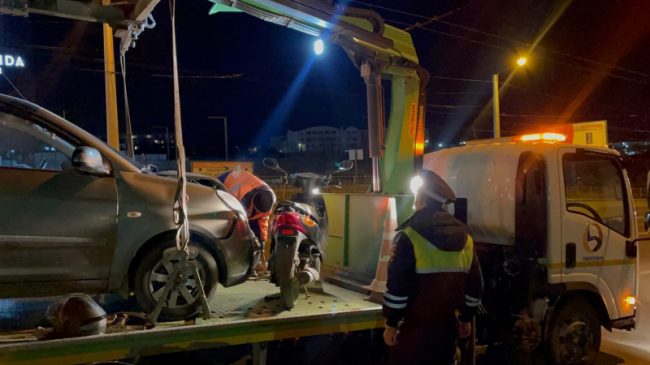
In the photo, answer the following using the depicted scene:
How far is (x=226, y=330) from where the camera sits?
354 centimetres

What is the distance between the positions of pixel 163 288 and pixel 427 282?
1.80 metres

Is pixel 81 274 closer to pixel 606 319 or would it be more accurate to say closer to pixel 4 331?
pixel 4 331

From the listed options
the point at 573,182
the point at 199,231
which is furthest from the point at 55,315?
the point at 573,182

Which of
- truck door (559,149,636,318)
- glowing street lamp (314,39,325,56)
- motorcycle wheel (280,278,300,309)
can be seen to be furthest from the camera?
glowing street lamp (314,39,325,56)

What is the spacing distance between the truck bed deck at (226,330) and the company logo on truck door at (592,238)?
2.23 m

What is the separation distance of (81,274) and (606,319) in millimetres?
4760

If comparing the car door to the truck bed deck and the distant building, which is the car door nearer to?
the truck bed deck

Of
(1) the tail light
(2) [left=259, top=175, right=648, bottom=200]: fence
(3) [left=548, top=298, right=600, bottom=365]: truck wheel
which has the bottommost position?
(3) [left=548, top=298, right=600, bottom=365]: truck wheel

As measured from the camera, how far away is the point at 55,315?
3.17 m

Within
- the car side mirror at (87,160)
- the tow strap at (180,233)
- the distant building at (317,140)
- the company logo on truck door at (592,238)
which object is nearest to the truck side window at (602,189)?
the company logo on truck door at (592,238)

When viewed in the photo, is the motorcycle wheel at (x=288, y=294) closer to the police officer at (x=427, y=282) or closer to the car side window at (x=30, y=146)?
the police officer at (x=427, y=282)

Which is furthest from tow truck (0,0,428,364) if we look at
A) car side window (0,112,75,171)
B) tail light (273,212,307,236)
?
car side window (0,112,75,171)

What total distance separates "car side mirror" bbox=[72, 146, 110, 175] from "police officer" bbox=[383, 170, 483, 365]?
2.06 meters

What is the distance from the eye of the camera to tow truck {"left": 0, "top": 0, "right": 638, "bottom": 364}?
432 cm
